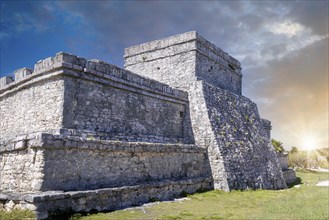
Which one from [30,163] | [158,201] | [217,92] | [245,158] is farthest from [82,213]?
[217,92]

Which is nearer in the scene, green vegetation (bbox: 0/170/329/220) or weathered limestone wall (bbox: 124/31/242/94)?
green vegetation (bbox: 0/170/329/220)

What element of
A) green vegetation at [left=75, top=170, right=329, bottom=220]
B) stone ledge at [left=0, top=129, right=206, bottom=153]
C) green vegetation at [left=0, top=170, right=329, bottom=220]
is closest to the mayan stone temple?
stone ledge at [left=0, top=129, right=206, bottom=153]

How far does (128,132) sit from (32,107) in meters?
3.22

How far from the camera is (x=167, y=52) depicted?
15203 millimetres

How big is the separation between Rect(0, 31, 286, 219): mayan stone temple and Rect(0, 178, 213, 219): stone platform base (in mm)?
24

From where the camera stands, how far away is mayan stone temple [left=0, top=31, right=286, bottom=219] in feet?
24.1

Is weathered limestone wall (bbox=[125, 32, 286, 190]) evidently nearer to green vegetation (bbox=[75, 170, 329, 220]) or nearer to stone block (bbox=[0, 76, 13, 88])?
green vegetation (bbox=[75, 170, 329, 220])

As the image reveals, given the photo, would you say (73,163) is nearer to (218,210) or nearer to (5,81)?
(218,210)

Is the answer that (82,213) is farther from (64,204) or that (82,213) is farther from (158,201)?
(158,201)

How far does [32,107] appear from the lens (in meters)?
9.94

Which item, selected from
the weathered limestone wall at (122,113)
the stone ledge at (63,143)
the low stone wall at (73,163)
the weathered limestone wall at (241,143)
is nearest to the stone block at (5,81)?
the weathered limestone wall at (122,113)

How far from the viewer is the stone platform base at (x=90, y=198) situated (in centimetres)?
634

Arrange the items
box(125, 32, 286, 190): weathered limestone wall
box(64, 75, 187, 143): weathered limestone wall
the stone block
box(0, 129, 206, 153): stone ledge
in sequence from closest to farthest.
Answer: box(0, 129, 206, 153): stone ledge → box(64, 75, 187, 143): weathered limestone wall → the stone block → box(125, 32, 286, 190): weathered limestone wall

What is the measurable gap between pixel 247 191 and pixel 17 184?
8197mm
